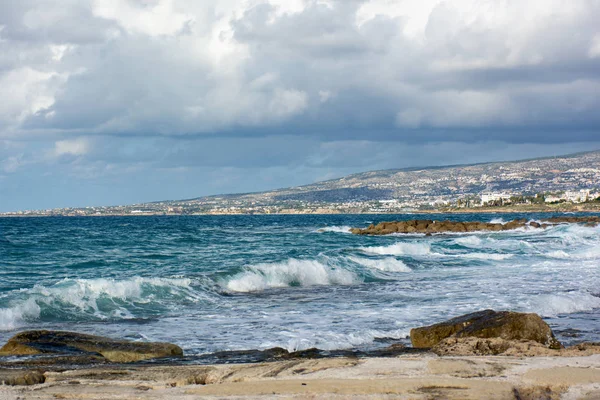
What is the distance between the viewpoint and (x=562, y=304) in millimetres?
17078

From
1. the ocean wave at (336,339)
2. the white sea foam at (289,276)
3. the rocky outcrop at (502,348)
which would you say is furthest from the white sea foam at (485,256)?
the rocky outcrop at (502,348)

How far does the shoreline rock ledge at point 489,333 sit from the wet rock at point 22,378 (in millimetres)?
5697

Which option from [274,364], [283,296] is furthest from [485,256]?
[274,364]

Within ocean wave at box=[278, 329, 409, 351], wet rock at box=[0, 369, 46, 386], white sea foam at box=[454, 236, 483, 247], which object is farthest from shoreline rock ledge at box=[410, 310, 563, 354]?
white sea foam at box=[454, 236, 483, 247]

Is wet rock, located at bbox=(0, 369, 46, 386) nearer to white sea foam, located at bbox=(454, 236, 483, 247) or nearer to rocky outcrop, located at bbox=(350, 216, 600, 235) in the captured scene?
white sea foam, located at bbox=(454, 236, 483, 247)

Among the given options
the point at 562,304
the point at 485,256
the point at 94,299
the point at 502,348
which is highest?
the point at 94,299

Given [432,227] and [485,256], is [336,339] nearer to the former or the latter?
[485,256]

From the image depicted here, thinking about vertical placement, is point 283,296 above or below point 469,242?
above

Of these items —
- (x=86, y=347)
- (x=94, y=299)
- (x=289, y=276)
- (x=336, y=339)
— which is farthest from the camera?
(x=289, y=276)

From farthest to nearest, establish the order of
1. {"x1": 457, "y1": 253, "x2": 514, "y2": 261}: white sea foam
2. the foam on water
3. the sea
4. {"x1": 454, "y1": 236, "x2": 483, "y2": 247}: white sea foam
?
{"x1": 454, "y1": 236, "x2": 483, "y2": 247}: white sea foam < {"x1": 457, "y1": 253, "x2": 514, "y2": 261}: white sea foam < the foam on water < the sea

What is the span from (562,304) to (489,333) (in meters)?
6.75

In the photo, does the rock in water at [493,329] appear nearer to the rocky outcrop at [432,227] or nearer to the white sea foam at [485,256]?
the white sea foam at [485,256]

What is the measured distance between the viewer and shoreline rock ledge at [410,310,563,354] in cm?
1059

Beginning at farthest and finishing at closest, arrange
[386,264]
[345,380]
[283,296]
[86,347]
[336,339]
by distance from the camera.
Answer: [386,264] → [283,296] → [336,339] → [86,347] → [345,380]
